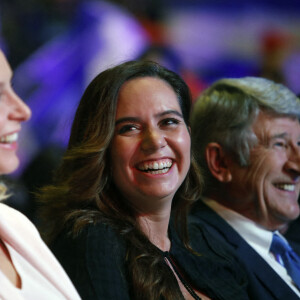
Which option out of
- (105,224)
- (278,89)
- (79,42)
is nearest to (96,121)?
(105,224)

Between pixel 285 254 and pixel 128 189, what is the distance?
808 mm

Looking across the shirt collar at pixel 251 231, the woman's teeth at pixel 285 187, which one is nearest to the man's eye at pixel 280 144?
the woman's teeth at pixel 285 187

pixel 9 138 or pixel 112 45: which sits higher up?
pixel 9 138

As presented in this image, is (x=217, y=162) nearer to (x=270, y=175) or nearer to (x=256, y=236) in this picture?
(x=270, y=175)

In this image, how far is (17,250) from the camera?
45.1 inches

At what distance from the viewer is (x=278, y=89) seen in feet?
7.04

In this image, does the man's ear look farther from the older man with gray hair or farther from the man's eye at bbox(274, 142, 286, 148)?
the man's eye at bbox(274, 142, 286, 148)

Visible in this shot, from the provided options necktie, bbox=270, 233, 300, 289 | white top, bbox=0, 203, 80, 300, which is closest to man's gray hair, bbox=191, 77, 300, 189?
necktie, bbox=270, 233, 300, 289

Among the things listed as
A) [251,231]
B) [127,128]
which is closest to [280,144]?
[251,231]

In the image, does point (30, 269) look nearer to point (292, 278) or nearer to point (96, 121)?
point (96, 121)

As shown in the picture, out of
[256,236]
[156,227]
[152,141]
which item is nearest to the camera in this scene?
[152,141]

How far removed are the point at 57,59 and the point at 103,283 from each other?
1.86 meters

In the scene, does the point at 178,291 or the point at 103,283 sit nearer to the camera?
the point at 103,283

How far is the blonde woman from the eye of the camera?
1.05m
